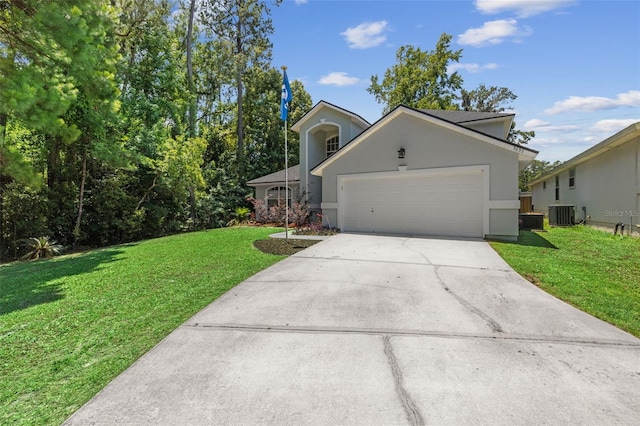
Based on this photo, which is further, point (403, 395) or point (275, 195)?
point (275, 195)

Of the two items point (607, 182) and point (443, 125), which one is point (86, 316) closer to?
point (443, 125)

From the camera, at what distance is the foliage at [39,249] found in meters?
11.3

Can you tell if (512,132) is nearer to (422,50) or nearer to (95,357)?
(422,50)

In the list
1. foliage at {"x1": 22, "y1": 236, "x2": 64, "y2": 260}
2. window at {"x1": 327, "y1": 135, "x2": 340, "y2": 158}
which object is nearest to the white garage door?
window at {"x1": 327, "y1": 135, "x2": 340, "y2": 158}

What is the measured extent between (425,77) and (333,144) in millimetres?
17753

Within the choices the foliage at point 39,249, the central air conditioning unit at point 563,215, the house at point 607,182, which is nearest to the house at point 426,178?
the house at point 607,182

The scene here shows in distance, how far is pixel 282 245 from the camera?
958cm

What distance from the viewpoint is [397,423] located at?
7.10 ft

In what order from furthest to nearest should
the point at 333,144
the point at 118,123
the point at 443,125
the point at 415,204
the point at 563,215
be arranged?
the point at 333,144 → the point at 563,215 → the point at 118,123 → the point at 415,204 → the point at 443,125

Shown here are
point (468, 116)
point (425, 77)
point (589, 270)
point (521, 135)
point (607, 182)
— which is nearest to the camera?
point (589, 270)

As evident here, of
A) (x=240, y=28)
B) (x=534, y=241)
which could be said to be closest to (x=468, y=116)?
(x=534, y=241)

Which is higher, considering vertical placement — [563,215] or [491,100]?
[491,100]

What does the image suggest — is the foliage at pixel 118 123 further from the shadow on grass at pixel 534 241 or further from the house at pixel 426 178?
the shadow on grass at pixel 534 241

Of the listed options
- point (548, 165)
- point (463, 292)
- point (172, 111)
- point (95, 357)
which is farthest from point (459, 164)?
point (548, 165)
